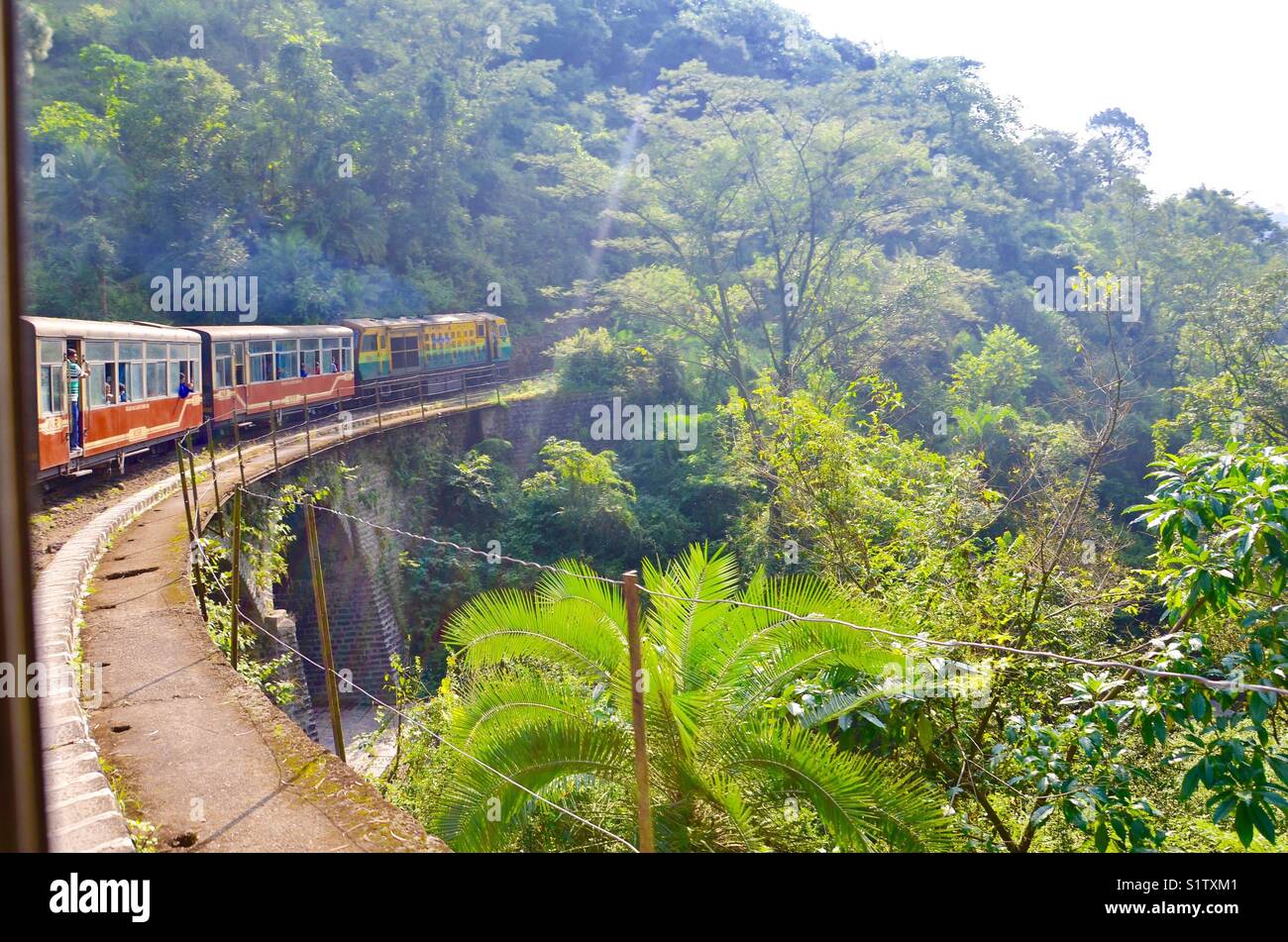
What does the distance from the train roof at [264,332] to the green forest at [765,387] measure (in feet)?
11.6

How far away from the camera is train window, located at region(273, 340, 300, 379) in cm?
1853

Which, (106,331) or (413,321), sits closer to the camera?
(106,331)

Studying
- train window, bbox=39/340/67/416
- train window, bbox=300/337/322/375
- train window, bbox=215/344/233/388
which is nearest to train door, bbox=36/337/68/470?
train window, bbox=39/340/67/416

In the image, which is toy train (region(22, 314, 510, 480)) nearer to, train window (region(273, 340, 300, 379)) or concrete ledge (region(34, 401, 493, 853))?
train window (region(273, 340, 300, 379))

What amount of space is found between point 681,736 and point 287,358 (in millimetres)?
16557

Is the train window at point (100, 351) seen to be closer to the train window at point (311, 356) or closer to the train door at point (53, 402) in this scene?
the train door at point (53, 402)

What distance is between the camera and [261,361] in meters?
17.8

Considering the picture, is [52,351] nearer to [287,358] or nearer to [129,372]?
[129,372]

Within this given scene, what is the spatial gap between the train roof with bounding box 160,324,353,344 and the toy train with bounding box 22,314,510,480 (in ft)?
0.09

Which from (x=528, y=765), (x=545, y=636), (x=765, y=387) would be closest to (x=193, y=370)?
(x=765, y=387)
